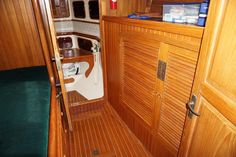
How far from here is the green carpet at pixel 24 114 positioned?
721 millimetres

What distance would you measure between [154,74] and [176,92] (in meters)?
0.25

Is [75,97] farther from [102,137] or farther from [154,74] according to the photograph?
[154,74]

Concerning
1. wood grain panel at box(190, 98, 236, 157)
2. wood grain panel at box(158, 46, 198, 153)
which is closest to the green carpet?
→ wood grain panel at box(190, 98, 236, 157)

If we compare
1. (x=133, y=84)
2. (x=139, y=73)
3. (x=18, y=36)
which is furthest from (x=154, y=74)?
(x=18, y=36)

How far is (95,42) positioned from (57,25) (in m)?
1.20

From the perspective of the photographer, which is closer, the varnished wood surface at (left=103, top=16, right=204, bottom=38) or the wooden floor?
the varnished wood surface at (left=103, top=16, right=204, bottom=38)

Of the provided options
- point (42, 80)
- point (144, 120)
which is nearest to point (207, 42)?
point (144, 120)

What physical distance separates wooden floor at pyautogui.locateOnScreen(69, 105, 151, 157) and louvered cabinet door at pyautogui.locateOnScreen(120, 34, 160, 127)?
0.40 meters

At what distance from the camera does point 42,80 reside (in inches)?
57.9

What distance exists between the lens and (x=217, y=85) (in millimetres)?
644

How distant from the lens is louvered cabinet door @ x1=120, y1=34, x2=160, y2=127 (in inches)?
51.1

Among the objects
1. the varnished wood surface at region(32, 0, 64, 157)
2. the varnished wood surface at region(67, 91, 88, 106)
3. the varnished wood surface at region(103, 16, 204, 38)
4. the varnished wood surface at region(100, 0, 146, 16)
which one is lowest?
the varnished wood surface at region(67, 91, 88, 106)

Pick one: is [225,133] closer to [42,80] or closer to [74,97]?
[42,80]

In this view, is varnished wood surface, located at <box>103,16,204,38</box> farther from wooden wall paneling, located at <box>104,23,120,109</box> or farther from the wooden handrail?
the wooden handrail
